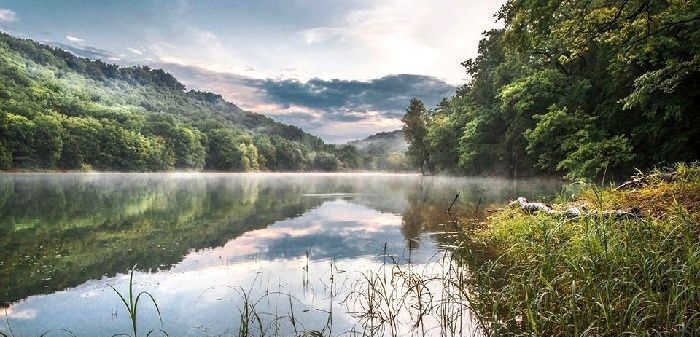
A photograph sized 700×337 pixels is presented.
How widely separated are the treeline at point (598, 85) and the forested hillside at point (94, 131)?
70755mm

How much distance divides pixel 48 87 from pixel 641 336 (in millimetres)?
128366

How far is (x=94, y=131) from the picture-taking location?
295ft

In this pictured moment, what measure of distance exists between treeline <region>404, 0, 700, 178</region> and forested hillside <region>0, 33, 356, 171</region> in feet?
232

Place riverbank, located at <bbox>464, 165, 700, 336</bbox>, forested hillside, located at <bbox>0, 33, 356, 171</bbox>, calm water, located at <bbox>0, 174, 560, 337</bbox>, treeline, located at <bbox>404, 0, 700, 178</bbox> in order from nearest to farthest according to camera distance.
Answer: riverbank, located at <bbox>464, 165, 700, 336</bbox> < calm water, located at <bbox>0, 174, 560, 337</bbox> < treeline, located at <bbox>404, 0, 700, 178</bbox> < forested hillside, located at <bbox>0, 33, 356, 171</bbox>

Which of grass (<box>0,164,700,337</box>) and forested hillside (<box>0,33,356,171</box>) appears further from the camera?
forested hillside (<box>0,33,356,171</box>)

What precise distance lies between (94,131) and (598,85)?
9164 centimetres

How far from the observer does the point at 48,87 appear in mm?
106062

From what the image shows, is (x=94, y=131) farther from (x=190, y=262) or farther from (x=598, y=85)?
(x=190, y=262)

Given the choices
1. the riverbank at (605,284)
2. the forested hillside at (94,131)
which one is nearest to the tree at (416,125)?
the forested hillside at (94,131)

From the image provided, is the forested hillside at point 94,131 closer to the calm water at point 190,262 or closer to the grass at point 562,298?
the calm water at point 190,262

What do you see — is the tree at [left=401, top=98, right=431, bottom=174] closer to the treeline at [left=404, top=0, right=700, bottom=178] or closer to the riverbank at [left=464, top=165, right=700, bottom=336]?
the treeline at [left=404, top=0, right=700, bottom=178]

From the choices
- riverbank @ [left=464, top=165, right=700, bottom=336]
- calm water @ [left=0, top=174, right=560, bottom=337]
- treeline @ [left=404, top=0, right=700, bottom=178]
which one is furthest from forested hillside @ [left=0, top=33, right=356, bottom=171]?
riverbank @ [left=464, top=165, right=700, bottom=336]

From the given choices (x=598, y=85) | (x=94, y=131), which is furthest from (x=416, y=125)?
(x=94, y=131)

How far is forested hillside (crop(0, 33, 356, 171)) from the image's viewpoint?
Answer: 76.0 meters
